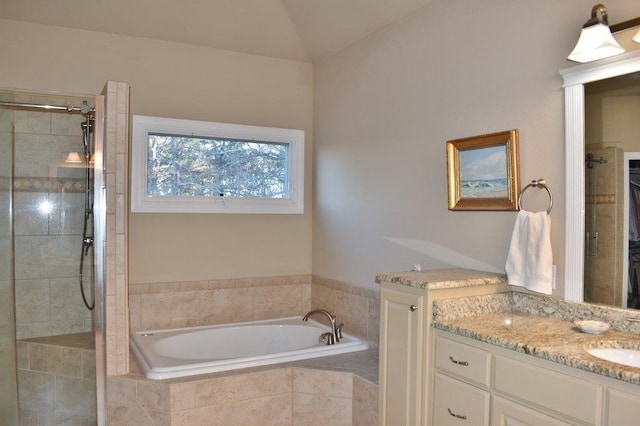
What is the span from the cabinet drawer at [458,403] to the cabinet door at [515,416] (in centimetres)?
4

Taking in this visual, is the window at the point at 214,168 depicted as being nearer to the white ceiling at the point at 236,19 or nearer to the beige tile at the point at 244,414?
the white ceiling at the point at 236,19

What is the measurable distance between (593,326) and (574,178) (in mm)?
611

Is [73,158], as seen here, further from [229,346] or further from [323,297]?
[323,297]

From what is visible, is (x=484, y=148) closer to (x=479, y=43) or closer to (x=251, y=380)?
(x=479, y=43)


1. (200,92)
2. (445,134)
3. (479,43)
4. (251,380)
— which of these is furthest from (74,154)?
(479,43)

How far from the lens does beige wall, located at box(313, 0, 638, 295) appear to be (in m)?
2.29

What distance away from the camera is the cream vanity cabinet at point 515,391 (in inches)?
58.9

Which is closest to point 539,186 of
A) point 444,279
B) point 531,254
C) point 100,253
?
point 531,254

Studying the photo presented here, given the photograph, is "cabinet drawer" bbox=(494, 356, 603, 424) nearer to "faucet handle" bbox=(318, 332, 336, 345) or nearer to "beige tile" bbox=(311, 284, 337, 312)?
"faucet handle" bbox=(318, 332, 336, 345)

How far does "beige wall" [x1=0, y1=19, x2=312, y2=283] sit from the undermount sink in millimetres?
2737

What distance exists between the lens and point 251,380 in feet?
9.21

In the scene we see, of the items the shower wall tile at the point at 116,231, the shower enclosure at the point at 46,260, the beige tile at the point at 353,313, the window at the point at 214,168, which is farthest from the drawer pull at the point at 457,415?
the window at the point at 214,168

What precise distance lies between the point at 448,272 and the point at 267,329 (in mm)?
1796

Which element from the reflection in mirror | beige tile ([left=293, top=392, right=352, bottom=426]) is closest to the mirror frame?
the reflection in mirror
